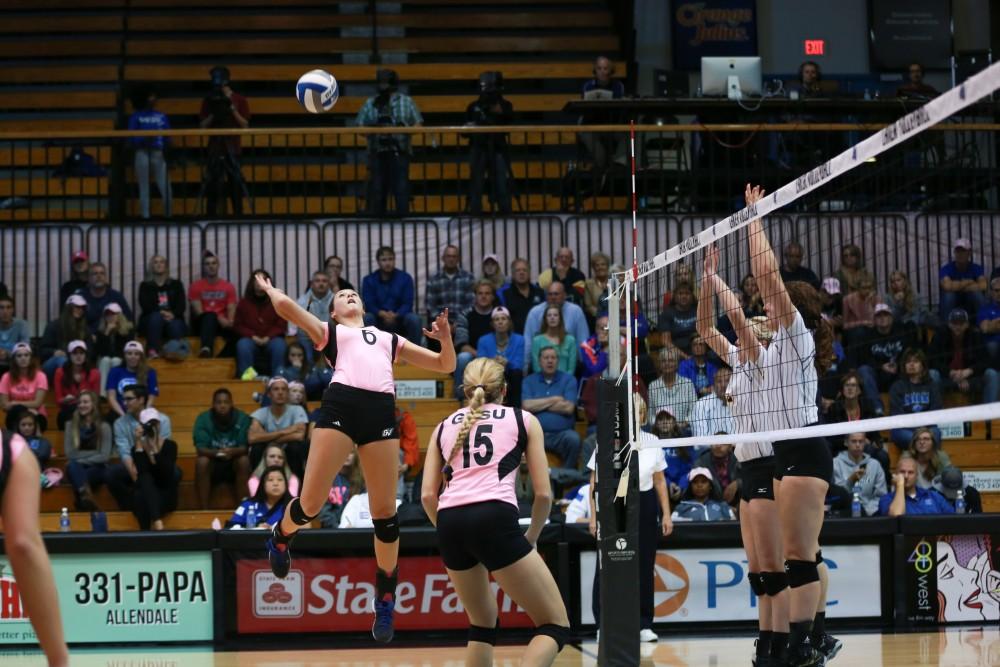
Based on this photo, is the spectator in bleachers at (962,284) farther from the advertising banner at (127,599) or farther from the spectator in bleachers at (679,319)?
the advertising banner at (127,599)

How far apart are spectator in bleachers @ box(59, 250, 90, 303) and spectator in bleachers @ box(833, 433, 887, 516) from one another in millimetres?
9142

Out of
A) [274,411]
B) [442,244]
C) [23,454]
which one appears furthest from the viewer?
[442,244]

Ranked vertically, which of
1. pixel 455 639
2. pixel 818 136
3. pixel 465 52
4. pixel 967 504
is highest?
pixel 465 52

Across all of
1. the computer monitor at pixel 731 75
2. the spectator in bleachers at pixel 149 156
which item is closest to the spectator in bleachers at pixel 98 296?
the spectator in bleachers at pixel 149 156

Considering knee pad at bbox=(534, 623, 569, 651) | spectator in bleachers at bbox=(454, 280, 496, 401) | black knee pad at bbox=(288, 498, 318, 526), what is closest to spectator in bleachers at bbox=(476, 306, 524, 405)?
spectator in bleachers at bbox=(454, 280, 496, 401)

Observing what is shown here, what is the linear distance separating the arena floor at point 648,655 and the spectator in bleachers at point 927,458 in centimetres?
197

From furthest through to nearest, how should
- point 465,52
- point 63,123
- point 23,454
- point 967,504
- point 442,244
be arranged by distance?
point 465,52
point 63,123
point 442,244
point 967,504
point 23,454

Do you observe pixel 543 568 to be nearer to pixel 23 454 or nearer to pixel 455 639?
pixel 23 454

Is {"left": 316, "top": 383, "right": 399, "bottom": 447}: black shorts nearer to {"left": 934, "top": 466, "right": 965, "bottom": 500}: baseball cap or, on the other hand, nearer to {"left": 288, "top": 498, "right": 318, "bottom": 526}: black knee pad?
{"left": 288, "top": 498, "right": 318, "bottom": 526}: black knee pad

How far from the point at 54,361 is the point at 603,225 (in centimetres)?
694

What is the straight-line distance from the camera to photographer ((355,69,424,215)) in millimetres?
16797

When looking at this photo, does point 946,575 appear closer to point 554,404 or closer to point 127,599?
point 554,404

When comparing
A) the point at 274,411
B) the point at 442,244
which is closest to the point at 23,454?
the point at 274,411

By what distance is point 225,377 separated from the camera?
15539 millimetres
